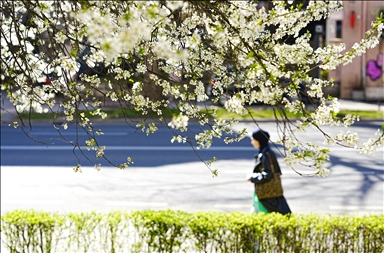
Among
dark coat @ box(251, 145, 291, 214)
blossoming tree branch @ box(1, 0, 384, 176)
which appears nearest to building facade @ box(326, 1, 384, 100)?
dark coat @ box(251, 145, 291, 214)

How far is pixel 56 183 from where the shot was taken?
38.5 feet

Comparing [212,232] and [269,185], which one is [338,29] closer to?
[269,185]

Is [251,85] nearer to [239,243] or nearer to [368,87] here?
[239,243]


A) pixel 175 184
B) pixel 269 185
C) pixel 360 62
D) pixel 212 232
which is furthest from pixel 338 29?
pixel 212 232

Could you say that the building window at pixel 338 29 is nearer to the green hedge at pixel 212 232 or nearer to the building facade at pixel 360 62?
the building facade at pixel 360 62

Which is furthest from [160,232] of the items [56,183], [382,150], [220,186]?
[382,150]

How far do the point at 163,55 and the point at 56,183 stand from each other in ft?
31.1

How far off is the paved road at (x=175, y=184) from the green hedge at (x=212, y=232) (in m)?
3.91

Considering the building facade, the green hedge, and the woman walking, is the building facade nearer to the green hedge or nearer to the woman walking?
the woman walking

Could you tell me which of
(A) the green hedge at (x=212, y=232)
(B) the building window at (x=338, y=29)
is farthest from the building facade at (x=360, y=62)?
(A) the green hedge at (x=212, y=232)

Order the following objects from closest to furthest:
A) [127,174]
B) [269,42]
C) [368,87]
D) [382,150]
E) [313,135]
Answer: [269,42]
[127,174]
[382,150]
[313,135]
[368,87]

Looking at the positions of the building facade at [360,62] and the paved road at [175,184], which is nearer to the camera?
the paved road at [175,184]

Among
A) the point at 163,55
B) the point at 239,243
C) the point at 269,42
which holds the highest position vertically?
the point at 269,42

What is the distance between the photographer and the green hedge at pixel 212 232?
18.5 feet
